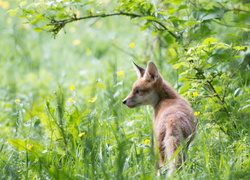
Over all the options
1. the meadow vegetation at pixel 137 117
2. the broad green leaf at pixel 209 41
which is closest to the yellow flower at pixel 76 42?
the meadow vegetation at pixel 137 117

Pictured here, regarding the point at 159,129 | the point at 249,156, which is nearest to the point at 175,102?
the point at 159,129

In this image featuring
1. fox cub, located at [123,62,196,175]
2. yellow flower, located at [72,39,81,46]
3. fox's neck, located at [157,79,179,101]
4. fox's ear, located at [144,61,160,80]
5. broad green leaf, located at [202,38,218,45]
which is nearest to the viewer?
fox cub, located at [123,62,196,175]

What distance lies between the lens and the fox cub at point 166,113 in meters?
3.32

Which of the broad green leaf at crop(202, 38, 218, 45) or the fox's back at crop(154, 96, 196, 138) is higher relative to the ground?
the broad green leaf at crop(202, 38, 218, 45)

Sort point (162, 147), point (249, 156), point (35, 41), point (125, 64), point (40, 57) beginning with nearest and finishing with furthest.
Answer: point (249, 156) < point (162, 147) < point (125, 64) < point (40, 57) < point (35, 41)

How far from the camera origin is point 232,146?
3500 mm

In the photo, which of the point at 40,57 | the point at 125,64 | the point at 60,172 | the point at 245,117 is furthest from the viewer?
the point at 40,57

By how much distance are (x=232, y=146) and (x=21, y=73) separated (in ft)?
15.5

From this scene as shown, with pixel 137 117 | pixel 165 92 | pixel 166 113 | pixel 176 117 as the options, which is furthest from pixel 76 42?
pixel 176 117

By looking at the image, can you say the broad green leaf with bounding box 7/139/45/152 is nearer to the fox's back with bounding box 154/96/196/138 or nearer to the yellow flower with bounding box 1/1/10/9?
the fox's back with bounding box 154/96/196/138

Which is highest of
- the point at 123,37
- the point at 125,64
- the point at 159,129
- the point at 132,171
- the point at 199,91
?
the point at 123,37

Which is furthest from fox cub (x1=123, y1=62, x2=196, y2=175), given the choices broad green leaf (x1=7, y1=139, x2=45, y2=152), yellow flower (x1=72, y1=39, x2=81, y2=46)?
yellow flower (x1=72, y1=39, x2=81, y2=46)

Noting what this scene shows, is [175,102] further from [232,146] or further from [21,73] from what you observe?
[21,73]

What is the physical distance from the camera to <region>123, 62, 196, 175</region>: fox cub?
332cm
